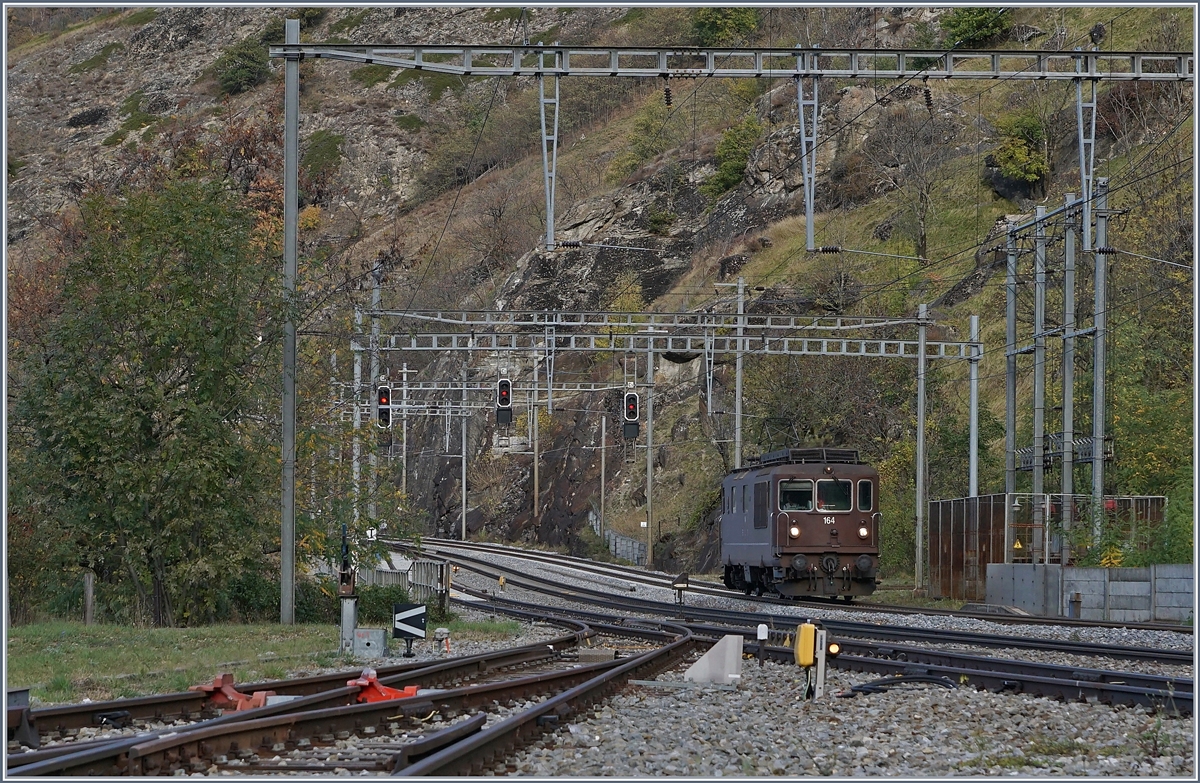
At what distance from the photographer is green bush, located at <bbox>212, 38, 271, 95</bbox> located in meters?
139

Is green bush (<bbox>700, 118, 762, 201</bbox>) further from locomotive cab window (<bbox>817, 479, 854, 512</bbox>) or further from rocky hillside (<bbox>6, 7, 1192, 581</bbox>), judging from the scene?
locomotive cab window (<bbox>817, 479, 854, 512</bbox>)

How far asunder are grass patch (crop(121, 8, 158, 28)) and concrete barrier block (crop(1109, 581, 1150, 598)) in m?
155

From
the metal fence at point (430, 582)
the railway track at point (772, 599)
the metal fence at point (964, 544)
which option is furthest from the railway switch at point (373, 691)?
the metal fence at point (964, 544)

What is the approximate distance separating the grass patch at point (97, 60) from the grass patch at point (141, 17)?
4.83 m

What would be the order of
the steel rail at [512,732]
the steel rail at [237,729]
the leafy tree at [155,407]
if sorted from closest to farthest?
the steel rail at [237,729], the steel rail at [512,732], the leafy tree at [155,407]

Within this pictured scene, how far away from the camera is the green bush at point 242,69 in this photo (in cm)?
13875

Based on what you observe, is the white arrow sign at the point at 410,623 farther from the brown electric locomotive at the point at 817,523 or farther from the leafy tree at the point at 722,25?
the leafy tree at the point at 722,25

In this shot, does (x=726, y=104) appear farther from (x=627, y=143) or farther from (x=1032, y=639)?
(x=1032, y=639)

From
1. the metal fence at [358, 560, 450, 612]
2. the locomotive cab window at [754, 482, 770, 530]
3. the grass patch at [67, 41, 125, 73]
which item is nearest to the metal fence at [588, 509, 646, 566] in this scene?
the locomotive cab window at [754, 482, 770, 530]

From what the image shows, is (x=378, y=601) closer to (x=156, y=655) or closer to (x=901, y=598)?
(x=156, y=655)

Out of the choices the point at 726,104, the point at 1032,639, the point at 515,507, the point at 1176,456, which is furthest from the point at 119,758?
the point at 726,104

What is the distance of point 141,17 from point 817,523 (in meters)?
151

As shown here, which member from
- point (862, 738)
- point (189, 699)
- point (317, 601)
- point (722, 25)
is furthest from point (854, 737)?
point (722, 25)

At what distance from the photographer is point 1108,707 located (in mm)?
12031
